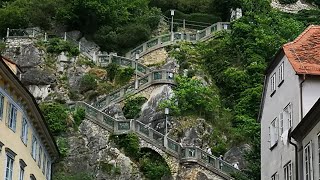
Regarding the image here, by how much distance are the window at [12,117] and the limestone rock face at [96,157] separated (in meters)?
11.7

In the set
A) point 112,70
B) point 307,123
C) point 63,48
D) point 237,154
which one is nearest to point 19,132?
point 307,123

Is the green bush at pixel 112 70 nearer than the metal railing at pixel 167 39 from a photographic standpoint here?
Yes

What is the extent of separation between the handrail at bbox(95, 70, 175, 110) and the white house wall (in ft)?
70.9

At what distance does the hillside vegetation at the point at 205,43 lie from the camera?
52906 mm

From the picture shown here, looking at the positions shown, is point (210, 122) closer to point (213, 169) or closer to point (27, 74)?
point (213, 169)

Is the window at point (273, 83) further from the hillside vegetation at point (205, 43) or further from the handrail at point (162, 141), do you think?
the hillside vegetation at point (205, 43)

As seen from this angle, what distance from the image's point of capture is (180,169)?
4600 cm

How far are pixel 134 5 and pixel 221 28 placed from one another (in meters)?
8.53

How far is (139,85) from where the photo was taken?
5450cm

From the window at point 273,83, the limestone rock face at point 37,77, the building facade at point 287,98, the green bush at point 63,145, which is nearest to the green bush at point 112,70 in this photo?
the limestone rock face at point 37,77

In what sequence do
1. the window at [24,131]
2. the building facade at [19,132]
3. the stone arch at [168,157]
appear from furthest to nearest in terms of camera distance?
1. the stone arch at [168,157]
2. the window at [24,131]
3. the building facade at [19,132]

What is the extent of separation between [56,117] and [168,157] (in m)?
8.40

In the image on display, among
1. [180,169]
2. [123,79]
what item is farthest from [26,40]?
[180,169]

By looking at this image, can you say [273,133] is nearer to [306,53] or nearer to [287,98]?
[287,98]
